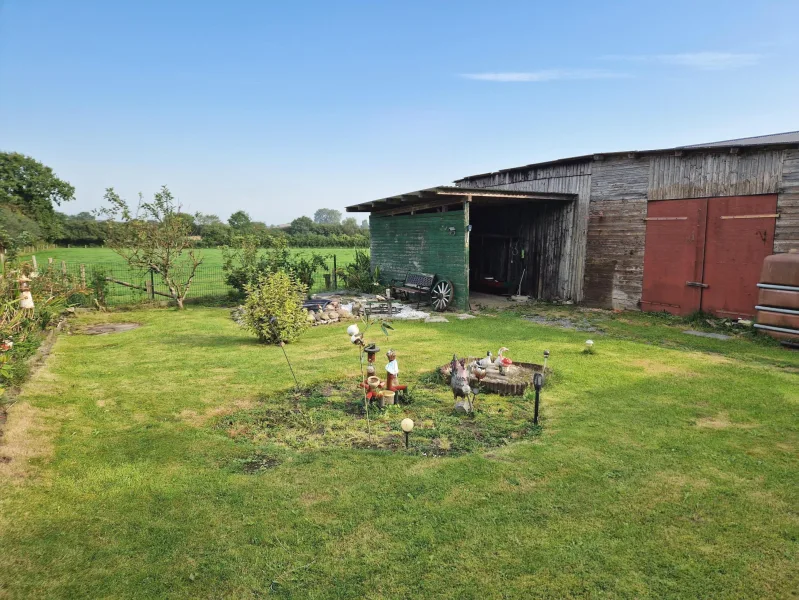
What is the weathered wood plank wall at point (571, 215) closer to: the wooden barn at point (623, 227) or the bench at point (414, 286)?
the wooden barn at point (623, 227)

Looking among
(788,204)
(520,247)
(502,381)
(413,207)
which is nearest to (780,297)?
(788,204)

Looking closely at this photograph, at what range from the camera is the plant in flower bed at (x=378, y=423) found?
455 centimetres

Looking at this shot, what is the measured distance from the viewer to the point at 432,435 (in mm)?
4699

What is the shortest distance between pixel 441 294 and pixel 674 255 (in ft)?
19.5

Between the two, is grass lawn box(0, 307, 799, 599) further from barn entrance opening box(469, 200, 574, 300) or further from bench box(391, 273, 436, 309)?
barn entrance opening box(469, 200, 574, 300)

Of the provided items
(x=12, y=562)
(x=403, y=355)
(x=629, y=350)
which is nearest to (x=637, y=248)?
(x=629, y=350)

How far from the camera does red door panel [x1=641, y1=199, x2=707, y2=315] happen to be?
11.1 metres

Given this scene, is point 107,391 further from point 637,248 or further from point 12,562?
point 637,248

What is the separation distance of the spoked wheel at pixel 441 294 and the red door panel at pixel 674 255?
16.7 ft

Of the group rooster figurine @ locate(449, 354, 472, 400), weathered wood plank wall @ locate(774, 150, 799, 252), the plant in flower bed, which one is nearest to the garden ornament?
the plant in flower bed

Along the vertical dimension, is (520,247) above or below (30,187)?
below

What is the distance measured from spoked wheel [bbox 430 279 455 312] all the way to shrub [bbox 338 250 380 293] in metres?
3.44

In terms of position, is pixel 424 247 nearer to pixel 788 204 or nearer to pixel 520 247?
pixel 520 247

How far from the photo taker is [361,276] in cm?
1744
